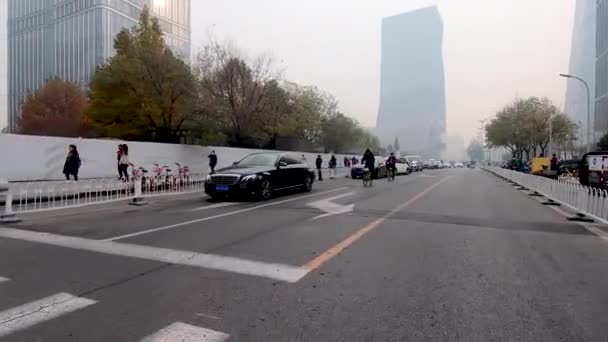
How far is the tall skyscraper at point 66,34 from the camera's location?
66.3 m

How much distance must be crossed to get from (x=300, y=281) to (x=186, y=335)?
173cm

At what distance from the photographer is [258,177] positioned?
13711 millimetres

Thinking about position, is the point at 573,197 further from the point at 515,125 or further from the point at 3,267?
the point at 515,125

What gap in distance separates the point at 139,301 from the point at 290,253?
98.5 inches

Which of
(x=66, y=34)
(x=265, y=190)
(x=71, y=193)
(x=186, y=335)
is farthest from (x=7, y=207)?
(x=66, y=34)

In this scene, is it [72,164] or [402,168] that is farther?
[402,168]

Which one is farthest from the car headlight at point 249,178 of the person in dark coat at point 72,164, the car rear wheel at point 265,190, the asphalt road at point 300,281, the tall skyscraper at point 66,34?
the tall skyscraper at point 66,34

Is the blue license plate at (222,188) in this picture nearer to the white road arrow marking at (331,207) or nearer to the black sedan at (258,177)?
the black sedan at (258,177)

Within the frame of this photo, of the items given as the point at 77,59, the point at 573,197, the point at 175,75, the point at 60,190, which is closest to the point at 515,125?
the point at 175,75

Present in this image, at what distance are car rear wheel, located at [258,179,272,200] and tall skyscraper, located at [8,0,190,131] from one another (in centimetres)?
5555

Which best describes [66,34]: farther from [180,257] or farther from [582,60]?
[582,60]

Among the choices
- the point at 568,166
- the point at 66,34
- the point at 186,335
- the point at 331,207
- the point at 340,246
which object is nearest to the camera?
the point at 186,335

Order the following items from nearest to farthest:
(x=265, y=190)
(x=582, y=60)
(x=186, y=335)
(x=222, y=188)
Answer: (x=186, y=335), (x=222, y=188), (x=265, y=190), (x=582, y=60)

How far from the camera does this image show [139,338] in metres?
3.46
